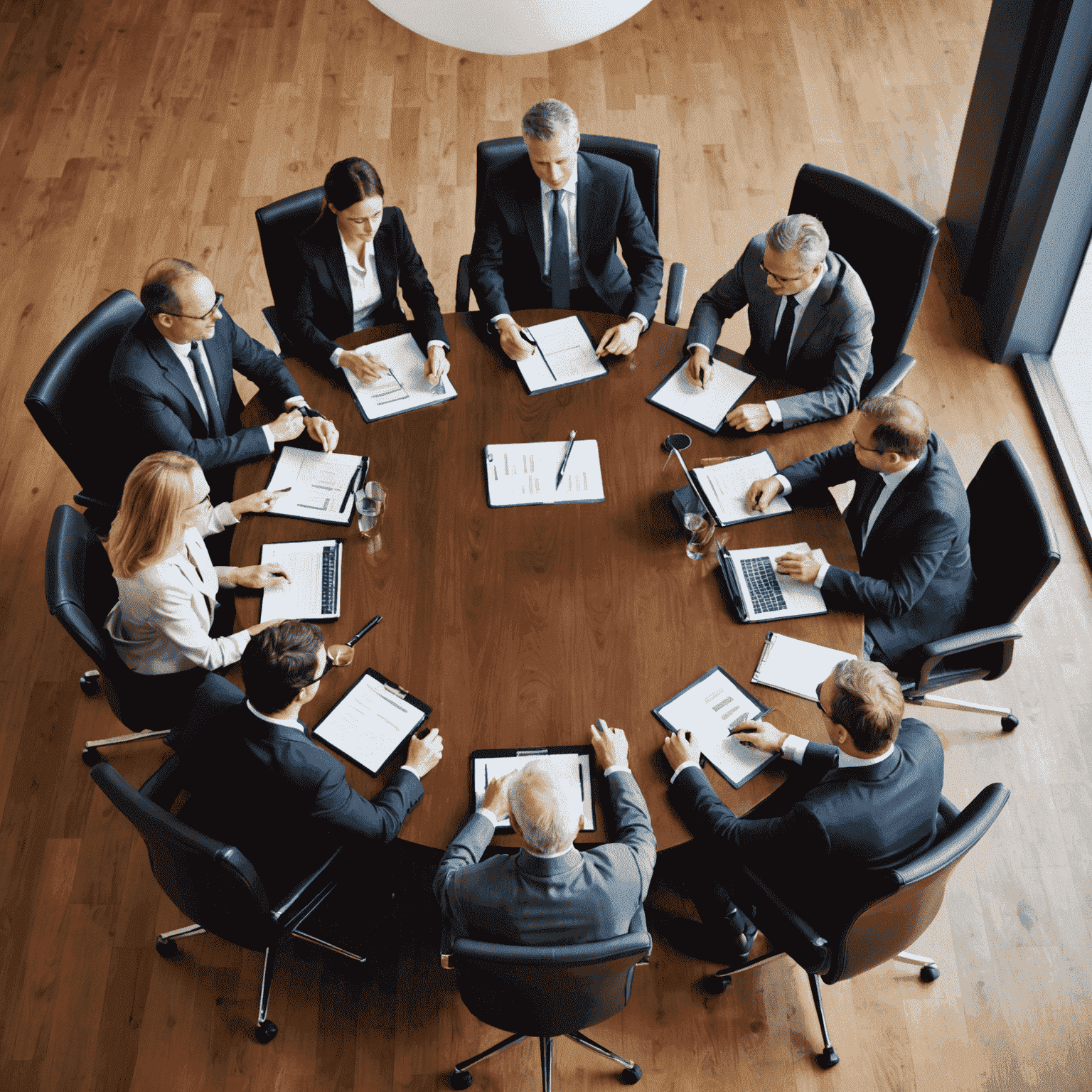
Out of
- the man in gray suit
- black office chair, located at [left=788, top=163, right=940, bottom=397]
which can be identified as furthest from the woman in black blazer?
the man in gray suit

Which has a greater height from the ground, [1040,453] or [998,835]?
[1040,453]

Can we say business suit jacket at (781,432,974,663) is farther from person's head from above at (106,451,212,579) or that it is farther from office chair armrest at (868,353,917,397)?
person's head from above at (106,451,212,579)

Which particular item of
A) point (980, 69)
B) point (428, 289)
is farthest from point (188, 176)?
point (980, 69)

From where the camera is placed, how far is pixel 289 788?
239 cm

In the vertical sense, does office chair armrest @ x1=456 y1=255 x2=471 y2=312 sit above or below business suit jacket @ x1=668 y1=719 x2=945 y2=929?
above

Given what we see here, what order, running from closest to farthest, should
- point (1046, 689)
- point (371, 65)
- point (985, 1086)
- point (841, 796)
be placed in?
point (841, 796), point (985, 1086), point (1046, 689), point (371, 65)

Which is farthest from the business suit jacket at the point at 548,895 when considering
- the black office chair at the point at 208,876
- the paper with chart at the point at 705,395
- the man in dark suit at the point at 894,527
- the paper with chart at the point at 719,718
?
the paper with chart at the point at 705,395

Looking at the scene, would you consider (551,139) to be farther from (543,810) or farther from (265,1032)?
(265,1032)

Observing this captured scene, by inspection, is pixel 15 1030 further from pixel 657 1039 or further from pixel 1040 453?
pixel 1040 453

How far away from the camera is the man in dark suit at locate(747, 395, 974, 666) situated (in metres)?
2.83

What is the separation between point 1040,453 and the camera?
4.33m

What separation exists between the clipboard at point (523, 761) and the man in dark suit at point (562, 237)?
1538 millimetres

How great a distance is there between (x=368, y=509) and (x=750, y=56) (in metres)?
4.67

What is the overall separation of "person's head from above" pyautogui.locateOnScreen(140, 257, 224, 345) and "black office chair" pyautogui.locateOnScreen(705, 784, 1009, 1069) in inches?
92.3
